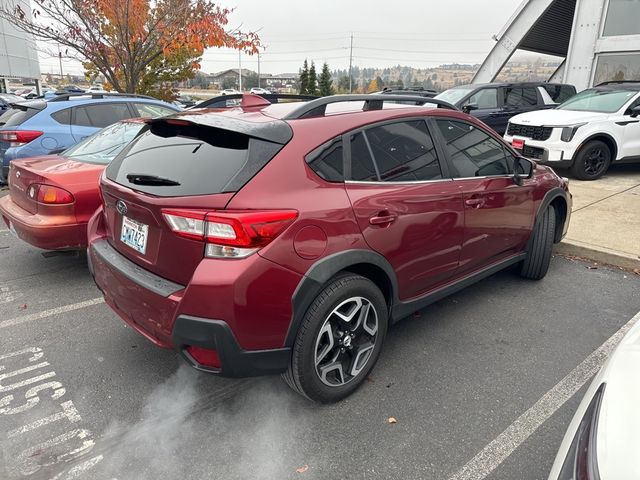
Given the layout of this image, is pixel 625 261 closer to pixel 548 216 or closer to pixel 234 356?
pixel 548 216

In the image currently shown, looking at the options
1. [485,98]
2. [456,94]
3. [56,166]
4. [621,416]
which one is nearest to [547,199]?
[621,416]

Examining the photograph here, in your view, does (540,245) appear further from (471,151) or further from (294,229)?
(294,229)

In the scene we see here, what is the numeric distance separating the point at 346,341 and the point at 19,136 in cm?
604

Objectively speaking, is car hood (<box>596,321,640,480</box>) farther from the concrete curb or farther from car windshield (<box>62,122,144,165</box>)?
car windshield (<box>62,122,144,165</box>)

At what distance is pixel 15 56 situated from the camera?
45500mm

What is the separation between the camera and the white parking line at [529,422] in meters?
2.28

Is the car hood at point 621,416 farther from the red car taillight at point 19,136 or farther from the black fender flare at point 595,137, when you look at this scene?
the black fender flare at point 595,137

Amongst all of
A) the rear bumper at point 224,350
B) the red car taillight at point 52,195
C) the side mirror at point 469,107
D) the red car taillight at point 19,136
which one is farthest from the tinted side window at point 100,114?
the side mirror at point 469,107

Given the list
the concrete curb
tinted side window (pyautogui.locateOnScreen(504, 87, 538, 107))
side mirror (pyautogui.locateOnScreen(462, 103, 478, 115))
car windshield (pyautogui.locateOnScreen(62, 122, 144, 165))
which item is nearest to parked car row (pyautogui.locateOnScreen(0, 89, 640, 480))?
car windshield (pyautogui.locateOnScreen(62, 122, 144, 165))

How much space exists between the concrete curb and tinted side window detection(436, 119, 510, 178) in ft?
6.47

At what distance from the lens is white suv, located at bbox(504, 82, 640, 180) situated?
844 cm

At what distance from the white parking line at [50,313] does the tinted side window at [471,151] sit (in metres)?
3.15

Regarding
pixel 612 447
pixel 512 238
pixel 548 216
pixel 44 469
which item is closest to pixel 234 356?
pixel 44 469

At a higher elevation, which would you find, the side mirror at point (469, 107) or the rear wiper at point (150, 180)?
the side mirror at point (469, 107)
